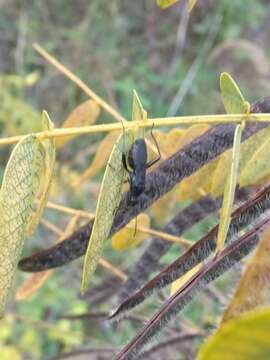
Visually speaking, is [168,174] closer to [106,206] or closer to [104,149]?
[106,206]

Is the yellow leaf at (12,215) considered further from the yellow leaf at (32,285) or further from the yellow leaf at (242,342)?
the yellow leaf at (32,285)

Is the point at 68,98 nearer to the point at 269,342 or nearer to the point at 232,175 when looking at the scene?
the point at 232,175

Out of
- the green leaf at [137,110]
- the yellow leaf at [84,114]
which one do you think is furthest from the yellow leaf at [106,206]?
the yellow leaf at [84,114]

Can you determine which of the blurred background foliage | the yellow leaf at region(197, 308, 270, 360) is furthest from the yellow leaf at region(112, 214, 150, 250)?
the blurred background foliage

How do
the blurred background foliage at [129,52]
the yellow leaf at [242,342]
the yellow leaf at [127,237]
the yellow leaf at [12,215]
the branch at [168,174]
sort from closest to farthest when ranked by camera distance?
1. the yellow leaf at [242,342]
2. the yellow leaf at [12,215]
3. the branch at [168,174]
4. the yellow leaf at [127,237]
5. the blurred background foliage at [129,52]

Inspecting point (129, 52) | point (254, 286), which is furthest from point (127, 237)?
point (129, 52)

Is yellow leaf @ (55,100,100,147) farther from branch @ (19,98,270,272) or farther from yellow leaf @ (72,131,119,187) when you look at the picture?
branch @ (19,98,270,272)

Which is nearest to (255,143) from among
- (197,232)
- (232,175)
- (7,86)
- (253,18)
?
(232,175)
